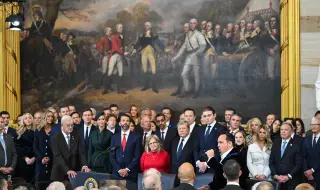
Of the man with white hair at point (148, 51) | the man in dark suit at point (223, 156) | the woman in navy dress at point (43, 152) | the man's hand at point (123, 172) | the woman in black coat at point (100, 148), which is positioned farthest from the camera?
the man with white hair at point (148, 51)

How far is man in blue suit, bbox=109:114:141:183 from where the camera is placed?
13594 millimetres

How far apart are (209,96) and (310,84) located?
2478mm

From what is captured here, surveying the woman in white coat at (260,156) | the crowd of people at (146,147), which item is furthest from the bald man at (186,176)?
the woman in white coat at (260,156)

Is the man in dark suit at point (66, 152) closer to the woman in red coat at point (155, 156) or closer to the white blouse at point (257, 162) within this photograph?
the woman in red coat at point (155, 156)

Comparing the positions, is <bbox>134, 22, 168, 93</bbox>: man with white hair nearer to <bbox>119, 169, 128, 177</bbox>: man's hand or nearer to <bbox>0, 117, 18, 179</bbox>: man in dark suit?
<bbox>0, 117, 18, 179</bbox>: man in dark suit

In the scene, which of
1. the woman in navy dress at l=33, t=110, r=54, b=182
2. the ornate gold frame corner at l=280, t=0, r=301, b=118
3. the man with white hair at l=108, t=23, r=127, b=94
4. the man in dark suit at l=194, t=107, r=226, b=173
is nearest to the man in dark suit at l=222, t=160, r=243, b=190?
the man in dark suit at l=194, t=107, r=226, b=173

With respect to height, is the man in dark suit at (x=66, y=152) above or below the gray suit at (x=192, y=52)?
below

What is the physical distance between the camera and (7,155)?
14273mm

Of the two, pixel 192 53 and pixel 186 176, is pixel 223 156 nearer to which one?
pixel 186 176

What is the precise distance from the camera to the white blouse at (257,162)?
13.3 meters

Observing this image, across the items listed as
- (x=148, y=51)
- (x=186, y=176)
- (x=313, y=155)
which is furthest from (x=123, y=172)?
(x=148, y=51)

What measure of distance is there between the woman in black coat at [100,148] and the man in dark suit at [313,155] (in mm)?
3555

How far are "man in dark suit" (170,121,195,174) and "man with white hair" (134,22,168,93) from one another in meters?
5.94

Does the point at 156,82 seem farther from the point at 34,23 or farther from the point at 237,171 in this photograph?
the point at 237,171
